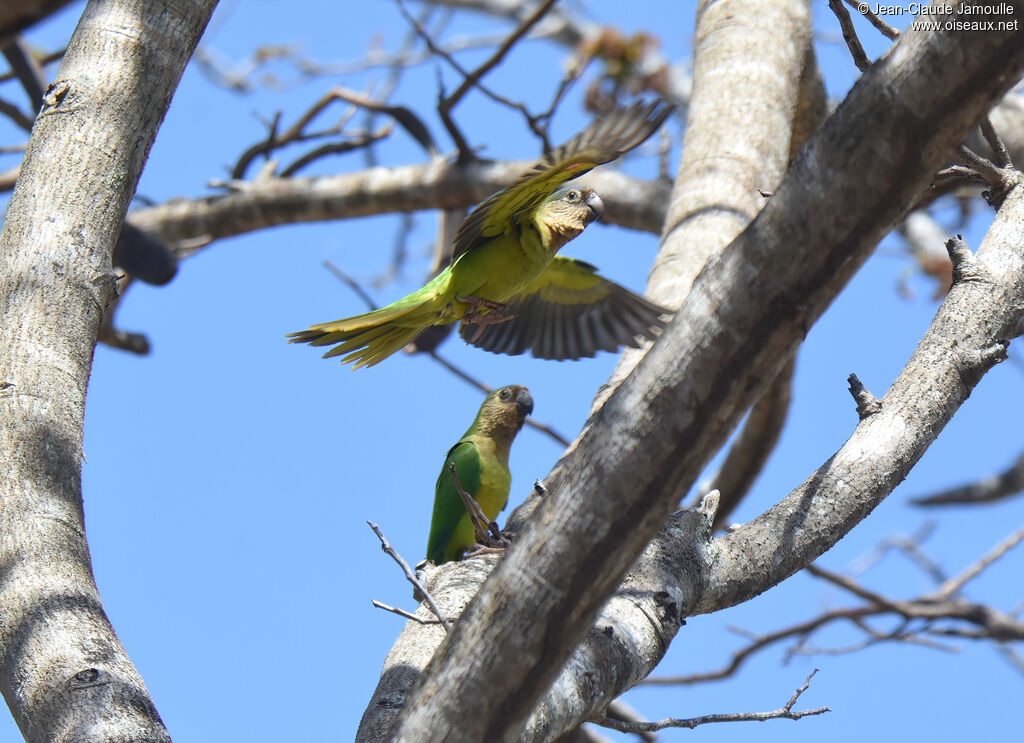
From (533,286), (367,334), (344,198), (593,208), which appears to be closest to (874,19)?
(593,208)

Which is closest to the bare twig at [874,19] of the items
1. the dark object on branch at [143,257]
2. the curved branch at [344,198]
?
the curved branch at [344,198]

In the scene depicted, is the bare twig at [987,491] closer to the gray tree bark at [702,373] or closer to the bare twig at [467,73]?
the bare twig at [467,73]

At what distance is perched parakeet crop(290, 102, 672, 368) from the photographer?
3.46 metres

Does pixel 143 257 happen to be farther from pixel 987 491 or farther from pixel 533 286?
pixel 987 491

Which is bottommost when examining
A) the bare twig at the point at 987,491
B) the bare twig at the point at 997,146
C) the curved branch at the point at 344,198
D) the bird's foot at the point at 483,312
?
the bird's foot at the point at 483,312

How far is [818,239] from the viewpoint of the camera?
1.44 metres

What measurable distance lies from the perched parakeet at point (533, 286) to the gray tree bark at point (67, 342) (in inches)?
54.1

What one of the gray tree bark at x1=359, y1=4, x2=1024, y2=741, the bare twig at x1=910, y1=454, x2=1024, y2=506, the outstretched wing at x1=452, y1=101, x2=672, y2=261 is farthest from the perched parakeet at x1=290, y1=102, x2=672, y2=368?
the bare twig at x1=910, y1=454, x2=1024, y2=506

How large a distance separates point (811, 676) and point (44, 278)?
239cm

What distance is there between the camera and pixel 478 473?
4.67 m

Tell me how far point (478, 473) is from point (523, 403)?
0.59 metres

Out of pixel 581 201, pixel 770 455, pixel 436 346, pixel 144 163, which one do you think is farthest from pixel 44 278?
pixel 770 455

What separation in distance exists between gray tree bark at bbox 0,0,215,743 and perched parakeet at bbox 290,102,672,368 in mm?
1374

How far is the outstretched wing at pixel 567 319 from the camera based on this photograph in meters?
4.70
